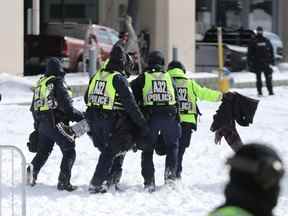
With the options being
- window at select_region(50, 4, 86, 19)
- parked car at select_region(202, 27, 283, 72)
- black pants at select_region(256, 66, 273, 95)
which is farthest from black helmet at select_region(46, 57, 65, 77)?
window at select_region(50, 4, 86, 19)

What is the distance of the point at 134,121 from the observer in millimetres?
9969

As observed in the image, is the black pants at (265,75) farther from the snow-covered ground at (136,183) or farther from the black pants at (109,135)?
the black pants at (109,135)

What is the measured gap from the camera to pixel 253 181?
9.98 ft

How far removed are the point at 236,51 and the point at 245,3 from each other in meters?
10.0

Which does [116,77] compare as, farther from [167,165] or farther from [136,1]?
[136,1]

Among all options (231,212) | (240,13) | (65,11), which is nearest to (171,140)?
(231,212)

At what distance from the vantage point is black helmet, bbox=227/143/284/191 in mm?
3018

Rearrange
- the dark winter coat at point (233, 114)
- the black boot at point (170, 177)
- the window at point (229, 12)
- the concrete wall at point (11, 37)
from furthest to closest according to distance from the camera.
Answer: the window at point (229, 12)
the concrete wall at point (11, 37)
the dark winter coat at point (233, 114)
the black boot at point (170, 177)

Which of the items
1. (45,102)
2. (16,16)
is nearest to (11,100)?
(16,16)

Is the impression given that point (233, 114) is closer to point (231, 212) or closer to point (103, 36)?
point (231, 212)

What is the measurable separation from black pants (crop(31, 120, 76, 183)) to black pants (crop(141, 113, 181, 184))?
2.69ft

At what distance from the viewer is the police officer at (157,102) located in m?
10.2

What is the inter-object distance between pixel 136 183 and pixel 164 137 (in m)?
1.12

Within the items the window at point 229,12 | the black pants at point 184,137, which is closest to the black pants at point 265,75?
the black pants at point 184,137
